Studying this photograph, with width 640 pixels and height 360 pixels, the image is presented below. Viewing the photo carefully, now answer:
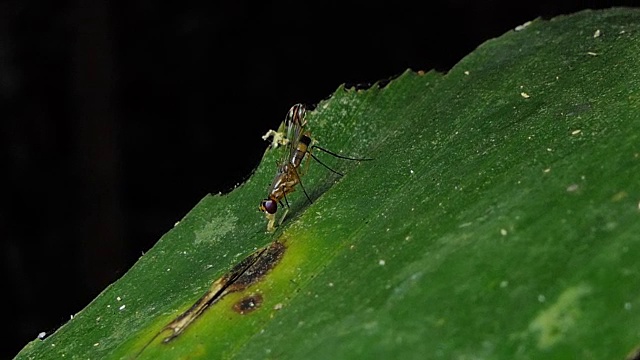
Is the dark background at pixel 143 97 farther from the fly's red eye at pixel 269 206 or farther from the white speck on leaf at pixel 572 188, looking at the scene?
the white speck on leaf at pixel 572 188

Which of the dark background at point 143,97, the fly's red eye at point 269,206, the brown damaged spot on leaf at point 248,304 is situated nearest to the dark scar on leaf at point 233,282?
the brown damaged spot on leaf at point 248,304

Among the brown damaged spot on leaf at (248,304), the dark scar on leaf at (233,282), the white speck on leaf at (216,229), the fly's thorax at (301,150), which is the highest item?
the fly's thorax at (301,150)

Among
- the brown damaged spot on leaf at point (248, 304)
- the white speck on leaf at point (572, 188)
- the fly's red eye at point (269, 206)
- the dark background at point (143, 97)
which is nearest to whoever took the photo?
the white speck on leaf at point (572, 188)

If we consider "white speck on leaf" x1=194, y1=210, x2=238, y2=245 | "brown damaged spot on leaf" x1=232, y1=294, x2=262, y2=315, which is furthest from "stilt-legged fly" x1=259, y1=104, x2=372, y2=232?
"brown damaged spot on leaf" x1=232, y1=294, x2=262, y2=315

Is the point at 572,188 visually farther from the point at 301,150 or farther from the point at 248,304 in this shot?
the point at 301,150

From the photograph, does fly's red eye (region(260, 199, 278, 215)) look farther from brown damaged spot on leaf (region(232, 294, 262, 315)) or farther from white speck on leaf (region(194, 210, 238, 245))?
brown damaged spot on leaf (region(232, 294, 262, 315))

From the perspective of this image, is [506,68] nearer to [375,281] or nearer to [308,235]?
[308,235]

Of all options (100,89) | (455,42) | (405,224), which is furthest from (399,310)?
(455,42)
